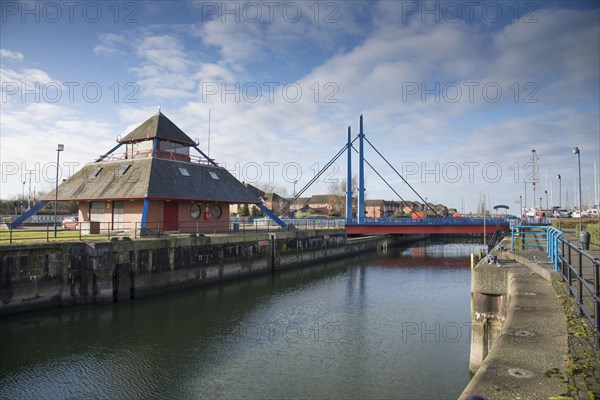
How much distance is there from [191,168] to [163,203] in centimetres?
465

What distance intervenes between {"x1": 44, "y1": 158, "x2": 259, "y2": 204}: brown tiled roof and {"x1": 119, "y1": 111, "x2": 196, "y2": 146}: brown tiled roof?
2.07m

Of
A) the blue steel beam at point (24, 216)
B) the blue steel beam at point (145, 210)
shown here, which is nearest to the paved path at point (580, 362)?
the blue steel beam at point (145, 210)

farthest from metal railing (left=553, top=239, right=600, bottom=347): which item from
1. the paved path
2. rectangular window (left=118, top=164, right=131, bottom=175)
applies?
rectangular window (left=118, top=164, right=131, bottom=175)

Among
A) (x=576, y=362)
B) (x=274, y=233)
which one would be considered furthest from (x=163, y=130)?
(x=576, y=362)

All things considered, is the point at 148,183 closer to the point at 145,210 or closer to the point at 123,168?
the point at 145,210

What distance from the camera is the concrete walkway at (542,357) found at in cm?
416

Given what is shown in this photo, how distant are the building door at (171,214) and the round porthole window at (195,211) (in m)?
1.37

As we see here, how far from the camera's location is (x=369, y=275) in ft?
100

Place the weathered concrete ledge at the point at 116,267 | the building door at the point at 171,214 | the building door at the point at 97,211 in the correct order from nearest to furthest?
the weathered concrete ledge at the point at 116,267, the building door at the point at 171,214, the building door at the point at 97,211

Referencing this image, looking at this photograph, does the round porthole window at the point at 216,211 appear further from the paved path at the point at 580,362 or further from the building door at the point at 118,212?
the paved path at the point at 580,362

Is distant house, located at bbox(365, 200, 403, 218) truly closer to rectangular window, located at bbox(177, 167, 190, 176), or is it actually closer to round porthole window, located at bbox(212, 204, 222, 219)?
round porthole window, located at bbox(212, 204, 222, 219)

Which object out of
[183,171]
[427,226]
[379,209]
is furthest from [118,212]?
[379,209]

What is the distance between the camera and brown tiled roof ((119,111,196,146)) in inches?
1205

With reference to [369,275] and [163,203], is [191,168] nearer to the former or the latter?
[163,203]
